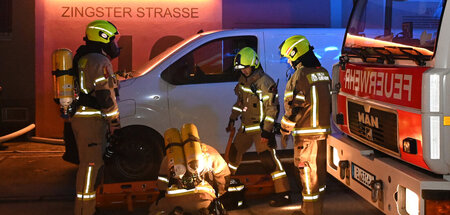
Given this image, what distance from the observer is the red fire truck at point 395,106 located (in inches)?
154

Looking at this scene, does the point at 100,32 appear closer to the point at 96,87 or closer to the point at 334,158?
the point at 96,87

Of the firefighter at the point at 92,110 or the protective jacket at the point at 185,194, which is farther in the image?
the firefighter at the point at 92,110

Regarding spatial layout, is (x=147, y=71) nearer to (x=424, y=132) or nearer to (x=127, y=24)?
(x=127, y=24)

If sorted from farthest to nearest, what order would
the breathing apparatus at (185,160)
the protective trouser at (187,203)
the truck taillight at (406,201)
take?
1. the protective trouser at (187,203)
2. the breathing apparatus at (185,160)
3. the truck taillight at (406,201)

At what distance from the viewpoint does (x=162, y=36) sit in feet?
37.2

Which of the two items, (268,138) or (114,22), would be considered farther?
(114,22)

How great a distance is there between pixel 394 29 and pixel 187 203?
2175mm

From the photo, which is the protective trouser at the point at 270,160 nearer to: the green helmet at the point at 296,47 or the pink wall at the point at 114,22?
the green helmet at the point at 296,47

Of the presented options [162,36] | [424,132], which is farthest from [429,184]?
[162,36]

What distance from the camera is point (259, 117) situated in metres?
6.58

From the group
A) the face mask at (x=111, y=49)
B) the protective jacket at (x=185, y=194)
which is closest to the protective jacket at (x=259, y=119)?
the face mask at (x=111, y=49)

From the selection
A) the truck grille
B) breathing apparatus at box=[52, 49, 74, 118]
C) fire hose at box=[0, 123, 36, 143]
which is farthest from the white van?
fire hose at box=[0, 123, 36, 143]

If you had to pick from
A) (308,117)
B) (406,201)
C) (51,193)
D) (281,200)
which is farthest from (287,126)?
(51,193)

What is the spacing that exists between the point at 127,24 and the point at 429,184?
8.24 meters
